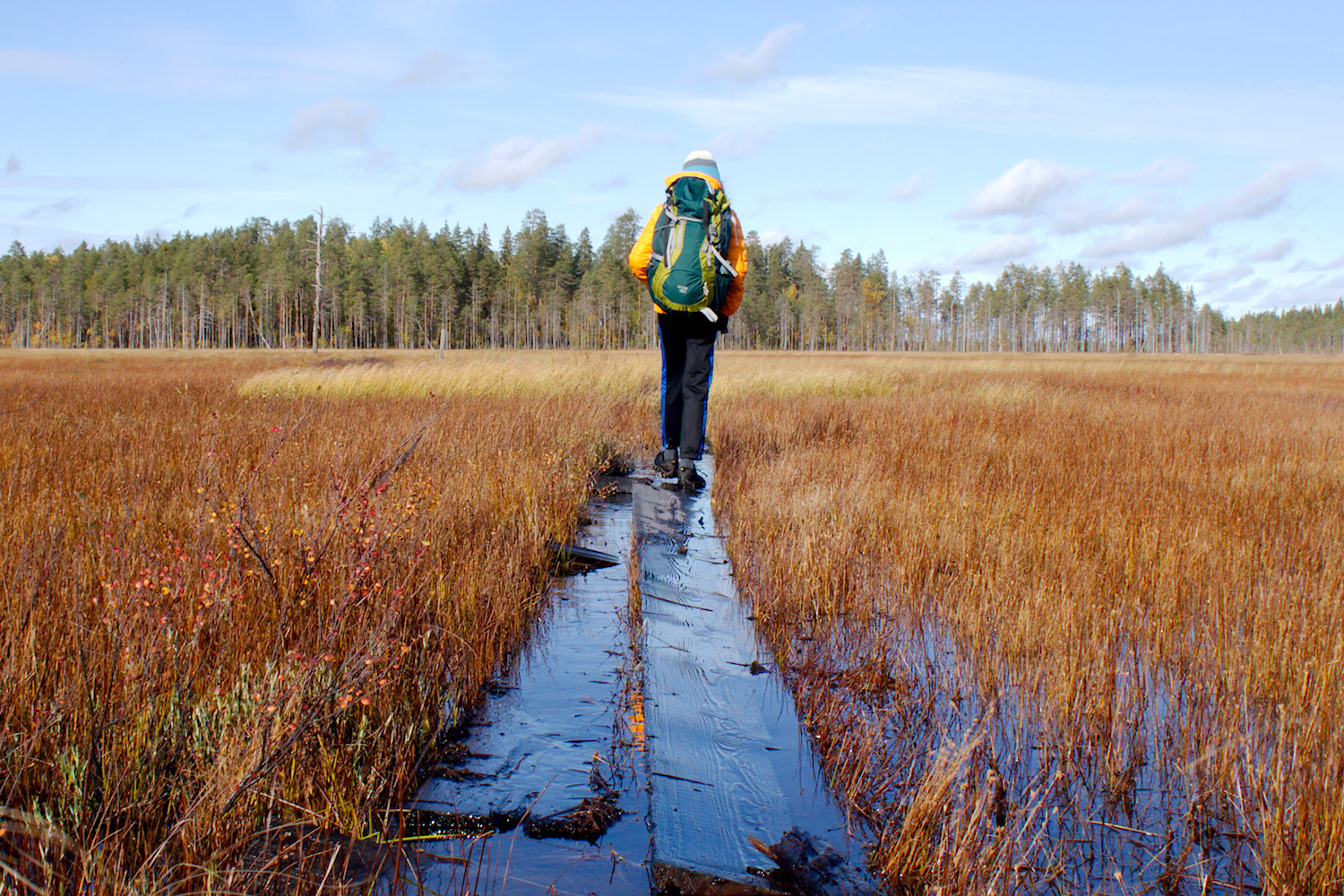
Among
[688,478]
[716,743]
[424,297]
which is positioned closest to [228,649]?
[716,743]

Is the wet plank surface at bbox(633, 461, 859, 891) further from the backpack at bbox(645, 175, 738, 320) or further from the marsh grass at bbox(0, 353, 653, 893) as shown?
the backpack at bbox(645, 175, 738, 320)

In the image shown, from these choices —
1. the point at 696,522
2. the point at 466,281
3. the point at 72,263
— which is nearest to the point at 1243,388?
the point at 696,522

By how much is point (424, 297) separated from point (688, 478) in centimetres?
7044

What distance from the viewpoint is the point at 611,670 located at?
2969 millimetres

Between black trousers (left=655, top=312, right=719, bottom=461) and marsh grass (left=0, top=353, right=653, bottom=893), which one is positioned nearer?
marsh grass (left=0, top=353, right=653, bottom=893)

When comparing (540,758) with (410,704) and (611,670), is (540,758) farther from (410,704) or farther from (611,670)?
(611,670)

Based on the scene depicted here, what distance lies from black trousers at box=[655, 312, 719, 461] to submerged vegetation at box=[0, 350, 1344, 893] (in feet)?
1.73

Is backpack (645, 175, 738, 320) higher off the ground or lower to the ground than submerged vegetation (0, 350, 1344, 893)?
higher

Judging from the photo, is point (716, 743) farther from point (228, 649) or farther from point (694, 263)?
point (694, 263)

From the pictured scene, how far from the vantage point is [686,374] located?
6.18m

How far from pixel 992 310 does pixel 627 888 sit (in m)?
118

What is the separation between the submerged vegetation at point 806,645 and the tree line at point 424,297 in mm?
61467

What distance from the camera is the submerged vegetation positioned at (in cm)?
178

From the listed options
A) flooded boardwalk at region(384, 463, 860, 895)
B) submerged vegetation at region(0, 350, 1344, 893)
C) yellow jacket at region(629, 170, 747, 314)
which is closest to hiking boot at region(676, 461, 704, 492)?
submerged vegetation at region(0, 350, 1344, 893)
